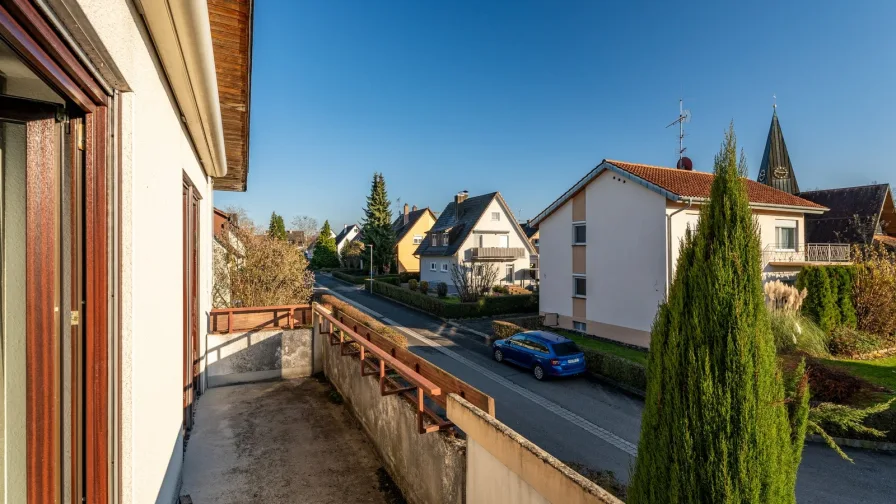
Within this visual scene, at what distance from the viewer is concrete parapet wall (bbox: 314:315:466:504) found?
4188 millimetres

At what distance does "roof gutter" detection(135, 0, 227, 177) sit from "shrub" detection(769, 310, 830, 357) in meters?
14.7

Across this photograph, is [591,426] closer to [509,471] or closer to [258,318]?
[509,471]

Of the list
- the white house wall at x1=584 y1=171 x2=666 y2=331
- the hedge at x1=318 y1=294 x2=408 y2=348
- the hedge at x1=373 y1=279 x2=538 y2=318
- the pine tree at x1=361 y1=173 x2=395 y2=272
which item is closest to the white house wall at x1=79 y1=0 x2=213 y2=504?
the hedge at x1=318 y1=294 x2=408 y2=348

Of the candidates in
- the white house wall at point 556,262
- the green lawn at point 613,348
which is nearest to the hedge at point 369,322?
the green lawn at point 613,348

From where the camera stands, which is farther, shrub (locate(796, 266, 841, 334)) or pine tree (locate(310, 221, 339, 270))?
pine tree (locate(310, 221, 339, 270))

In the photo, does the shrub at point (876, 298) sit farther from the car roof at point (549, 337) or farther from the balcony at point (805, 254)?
the car roof at point (549, 337)

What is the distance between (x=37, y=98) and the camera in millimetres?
1790

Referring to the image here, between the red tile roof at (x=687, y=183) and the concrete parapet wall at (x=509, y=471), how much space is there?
1314 centimetres

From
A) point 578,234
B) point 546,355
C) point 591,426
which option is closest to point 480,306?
point 578,234

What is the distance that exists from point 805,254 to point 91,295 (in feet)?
77.0

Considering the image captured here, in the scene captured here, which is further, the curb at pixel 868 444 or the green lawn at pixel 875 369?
the green lawn at pixel 875 369

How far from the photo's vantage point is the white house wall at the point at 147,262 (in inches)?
95.7

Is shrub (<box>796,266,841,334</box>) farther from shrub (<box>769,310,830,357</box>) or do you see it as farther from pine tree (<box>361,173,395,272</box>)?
pine tree (<box>361,173,395,272</box>)

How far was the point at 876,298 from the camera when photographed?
544 inches
